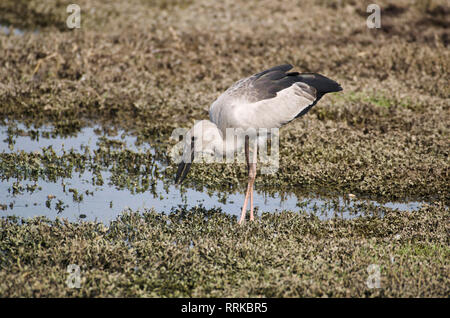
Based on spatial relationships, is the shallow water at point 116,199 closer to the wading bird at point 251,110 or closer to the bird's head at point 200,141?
the wading bird at point 251,110

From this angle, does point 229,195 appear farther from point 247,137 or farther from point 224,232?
point 224,232

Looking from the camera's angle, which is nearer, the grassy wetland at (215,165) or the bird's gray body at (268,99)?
the grassy wetland at (215,165)

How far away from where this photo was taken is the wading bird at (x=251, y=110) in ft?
24.3

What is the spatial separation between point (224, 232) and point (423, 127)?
4812 mm

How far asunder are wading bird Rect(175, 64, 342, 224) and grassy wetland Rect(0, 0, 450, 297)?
2.29 ft

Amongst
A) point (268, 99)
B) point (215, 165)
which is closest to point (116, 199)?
point (215, 165)

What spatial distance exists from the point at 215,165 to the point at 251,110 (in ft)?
4.79

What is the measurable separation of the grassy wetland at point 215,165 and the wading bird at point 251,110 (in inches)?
27.5

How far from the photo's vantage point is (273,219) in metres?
7.32

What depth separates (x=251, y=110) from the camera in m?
7.49

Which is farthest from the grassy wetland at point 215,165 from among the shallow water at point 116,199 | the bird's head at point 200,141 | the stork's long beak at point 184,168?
the bird's head at point 200,141

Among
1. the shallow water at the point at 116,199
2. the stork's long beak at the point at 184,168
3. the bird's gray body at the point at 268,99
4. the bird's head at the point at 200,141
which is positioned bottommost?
the shallow water at the point at 116,199

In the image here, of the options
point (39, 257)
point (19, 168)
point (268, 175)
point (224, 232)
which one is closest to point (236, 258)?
point (224, 232)

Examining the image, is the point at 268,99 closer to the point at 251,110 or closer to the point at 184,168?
the point at 251,110
